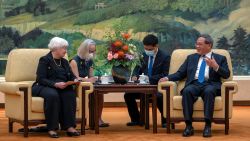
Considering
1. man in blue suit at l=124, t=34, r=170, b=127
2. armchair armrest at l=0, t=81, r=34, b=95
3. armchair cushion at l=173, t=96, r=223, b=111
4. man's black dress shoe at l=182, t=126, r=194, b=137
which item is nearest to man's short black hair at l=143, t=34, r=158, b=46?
man in blue suit at l=124, t=34, r=170, b=127

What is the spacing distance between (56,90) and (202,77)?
6.17ft

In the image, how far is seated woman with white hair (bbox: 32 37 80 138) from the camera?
26.1 ft

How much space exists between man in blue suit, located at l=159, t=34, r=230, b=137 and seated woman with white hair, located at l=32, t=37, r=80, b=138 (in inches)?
51.2

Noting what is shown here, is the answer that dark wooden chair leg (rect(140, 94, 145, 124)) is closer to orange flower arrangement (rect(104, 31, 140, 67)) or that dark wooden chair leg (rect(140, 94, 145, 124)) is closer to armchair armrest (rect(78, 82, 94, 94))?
orange flower arrangement (rect(104, 31, 140, 67))

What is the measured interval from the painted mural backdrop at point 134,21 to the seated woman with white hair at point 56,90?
183 inches

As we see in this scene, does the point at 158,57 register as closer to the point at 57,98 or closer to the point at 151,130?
Answer: the point at 151,130

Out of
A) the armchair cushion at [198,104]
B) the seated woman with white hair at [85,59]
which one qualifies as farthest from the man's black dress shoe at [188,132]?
the seated woman with white hair at [85,59]

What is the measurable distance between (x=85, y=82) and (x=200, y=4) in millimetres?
5412

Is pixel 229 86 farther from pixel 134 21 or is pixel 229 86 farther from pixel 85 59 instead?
pixel 134 21

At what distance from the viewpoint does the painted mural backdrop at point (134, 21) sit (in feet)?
42.4

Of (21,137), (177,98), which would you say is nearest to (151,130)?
(177,98)

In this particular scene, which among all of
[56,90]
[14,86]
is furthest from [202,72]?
[14,86]

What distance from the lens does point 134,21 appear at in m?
13.1

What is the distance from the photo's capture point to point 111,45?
28.7 ft
